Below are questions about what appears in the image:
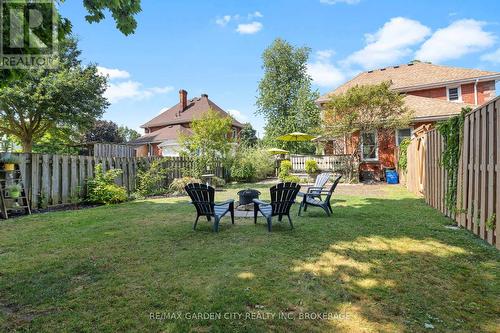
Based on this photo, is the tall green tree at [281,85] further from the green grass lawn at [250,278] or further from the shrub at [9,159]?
the green grass lawn at [250,278]

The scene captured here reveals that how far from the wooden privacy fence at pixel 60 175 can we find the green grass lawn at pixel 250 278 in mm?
2601

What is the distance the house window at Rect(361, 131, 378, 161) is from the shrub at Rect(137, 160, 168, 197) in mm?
11416

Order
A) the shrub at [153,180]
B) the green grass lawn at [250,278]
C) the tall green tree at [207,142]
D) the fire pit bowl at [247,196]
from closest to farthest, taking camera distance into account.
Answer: the green grass lawn at [250,278], the fire pit bowl at [247,196], the shrub at [153,180], the tall green tree at [207,142]

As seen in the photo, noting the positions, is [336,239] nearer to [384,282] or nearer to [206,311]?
[384,282]

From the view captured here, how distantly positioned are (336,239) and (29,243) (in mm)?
5178

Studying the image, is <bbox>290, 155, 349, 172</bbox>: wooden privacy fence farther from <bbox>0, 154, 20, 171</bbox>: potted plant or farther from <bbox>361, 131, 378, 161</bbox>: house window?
<bbox>0, 154, 20, 171</bbox>: potted plant

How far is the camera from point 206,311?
2521mm

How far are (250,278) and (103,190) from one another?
768cm

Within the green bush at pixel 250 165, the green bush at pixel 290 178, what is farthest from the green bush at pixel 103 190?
the green bush at pixel 290 178

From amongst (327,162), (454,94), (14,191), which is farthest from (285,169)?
(454,94)

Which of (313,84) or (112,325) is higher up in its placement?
(313,84)

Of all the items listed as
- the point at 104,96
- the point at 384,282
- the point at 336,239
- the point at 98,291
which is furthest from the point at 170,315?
the point at 104,96

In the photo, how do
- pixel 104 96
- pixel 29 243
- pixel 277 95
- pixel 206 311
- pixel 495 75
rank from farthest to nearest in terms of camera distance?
1. pixel 277 95
2. pixel 104 96
3. pixel 495 75
4. pixel 29 243
5. pixel 206 311

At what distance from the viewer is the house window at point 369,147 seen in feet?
54.7
